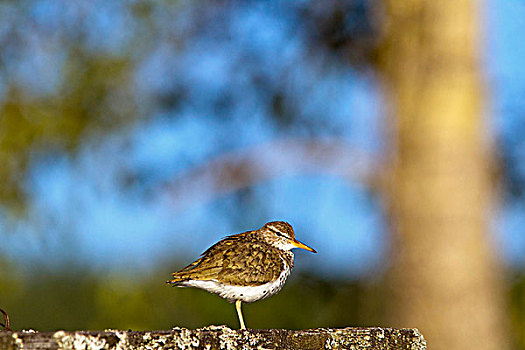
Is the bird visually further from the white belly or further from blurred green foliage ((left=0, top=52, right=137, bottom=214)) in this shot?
blurred green foliage ((left=0, top=52, right=137, bottom=214))

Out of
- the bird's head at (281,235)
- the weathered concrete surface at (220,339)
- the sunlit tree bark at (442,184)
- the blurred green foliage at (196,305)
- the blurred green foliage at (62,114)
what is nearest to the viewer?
the weathered concrete surface at (220,339)

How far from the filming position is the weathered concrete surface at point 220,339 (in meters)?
1.76

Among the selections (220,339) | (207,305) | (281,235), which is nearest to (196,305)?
(207,305)

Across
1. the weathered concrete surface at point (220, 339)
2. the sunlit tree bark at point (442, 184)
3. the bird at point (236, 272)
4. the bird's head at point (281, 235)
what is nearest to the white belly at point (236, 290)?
the bird at point (236, 272)

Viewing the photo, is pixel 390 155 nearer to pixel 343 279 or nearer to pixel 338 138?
pixel 338 138

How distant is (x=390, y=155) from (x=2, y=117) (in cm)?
393

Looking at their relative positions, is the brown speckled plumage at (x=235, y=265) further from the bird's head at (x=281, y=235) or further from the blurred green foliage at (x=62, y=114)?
the blurred green foliage at (x=62, y=114)

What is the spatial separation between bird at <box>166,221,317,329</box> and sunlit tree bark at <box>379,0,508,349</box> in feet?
13.0

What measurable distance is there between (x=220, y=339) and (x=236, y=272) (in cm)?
86

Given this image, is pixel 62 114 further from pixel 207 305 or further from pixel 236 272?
pixel 236 272

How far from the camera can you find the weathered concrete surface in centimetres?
176

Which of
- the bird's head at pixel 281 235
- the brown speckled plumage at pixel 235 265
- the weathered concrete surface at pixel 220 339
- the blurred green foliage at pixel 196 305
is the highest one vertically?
the blurred green foliage at pixel 196 305

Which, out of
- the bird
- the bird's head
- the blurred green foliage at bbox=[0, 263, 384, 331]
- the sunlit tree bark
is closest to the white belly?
the bird

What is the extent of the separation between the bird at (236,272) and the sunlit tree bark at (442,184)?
395 cm
